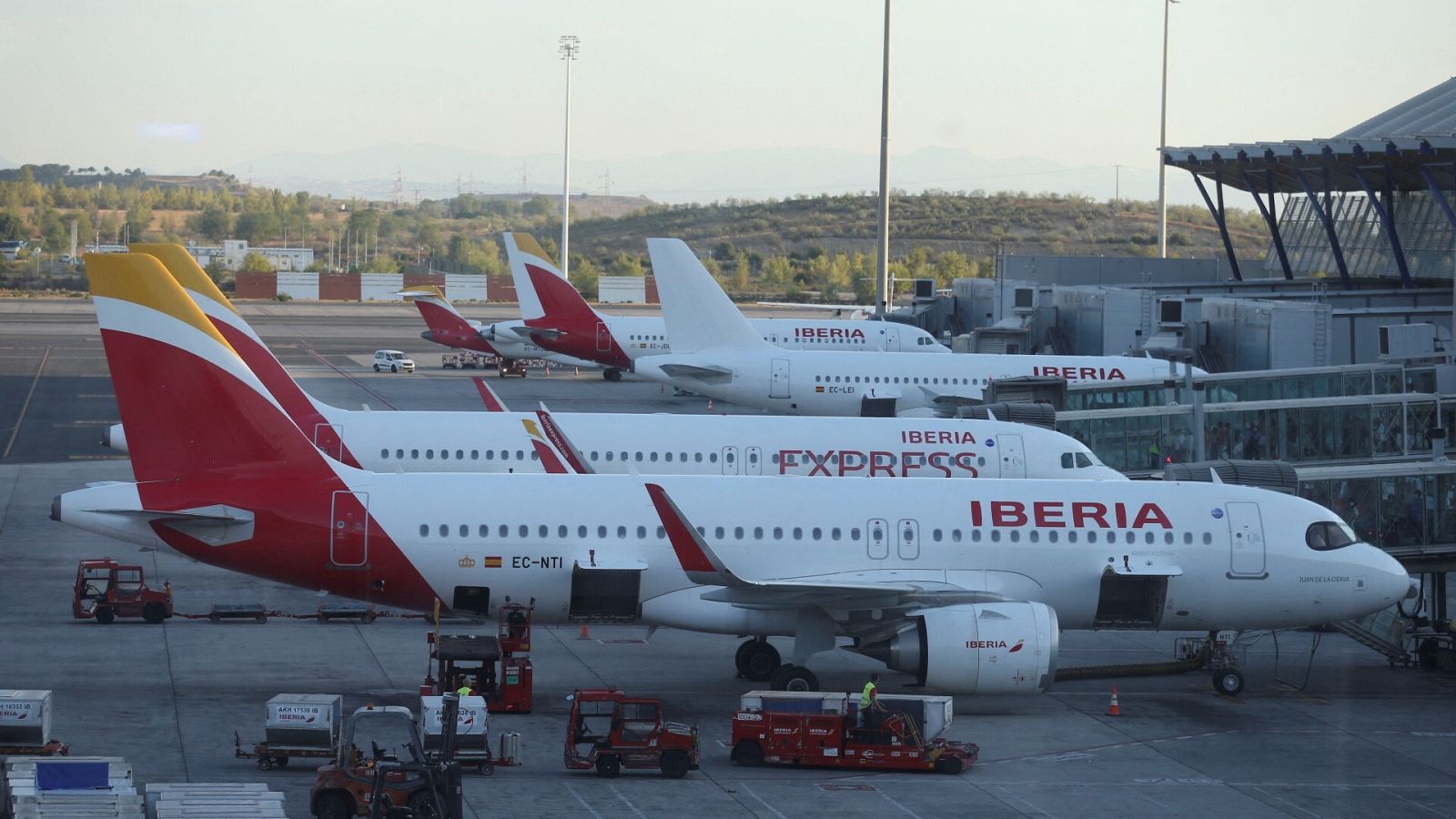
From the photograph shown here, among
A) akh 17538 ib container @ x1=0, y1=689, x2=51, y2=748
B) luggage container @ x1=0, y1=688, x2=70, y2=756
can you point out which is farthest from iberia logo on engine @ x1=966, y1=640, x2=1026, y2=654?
akh 17538 ib container @ x1=0, y1=689, x2=51, y2=748

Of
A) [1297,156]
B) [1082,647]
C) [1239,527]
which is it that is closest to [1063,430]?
[1082,647]

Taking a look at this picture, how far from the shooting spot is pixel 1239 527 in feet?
95.0

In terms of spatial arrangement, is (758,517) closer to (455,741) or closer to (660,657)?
(660,657)

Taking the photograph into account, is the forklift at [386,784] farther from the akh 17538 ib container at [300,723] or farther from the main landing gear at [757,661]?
Result: the main landing gear at [757,661]

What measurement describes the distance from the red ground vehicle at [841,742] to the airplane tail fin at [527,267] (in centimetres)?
5195

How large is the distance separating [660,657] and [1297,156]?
55.3 meters

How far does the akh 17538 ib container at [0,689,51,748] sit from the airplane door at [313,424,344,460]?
15374 mm

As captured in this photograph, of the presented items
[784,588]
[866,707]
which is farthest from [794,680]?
[866,707]

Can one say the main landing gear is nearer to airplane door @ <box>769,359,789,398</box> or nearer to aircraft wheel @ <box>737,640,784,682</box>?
aircraft wheel @ <box>737,640,784,682</box>

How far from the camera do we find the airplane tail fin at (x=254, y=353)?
118ft

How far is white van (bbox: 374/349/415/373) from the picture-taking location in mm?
88250

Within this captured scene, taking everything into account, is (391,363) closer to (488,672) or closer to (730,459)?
(730,459)

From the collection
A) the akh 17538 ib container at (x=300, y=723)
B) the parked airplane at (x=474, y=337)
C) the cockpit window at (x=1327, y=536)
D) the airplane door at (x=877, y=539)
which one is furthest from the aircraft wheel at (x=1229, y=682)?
the parked airplane at (x=474, y=337)

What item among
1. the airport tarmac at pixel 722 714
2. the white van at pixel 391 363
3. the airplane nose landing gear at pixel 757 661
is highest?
the white van at pixel 391 363
